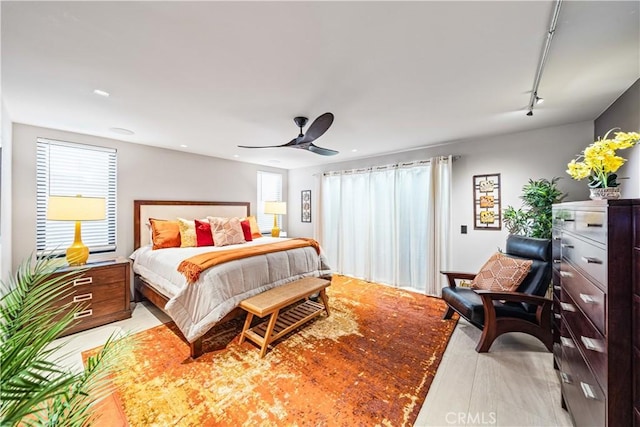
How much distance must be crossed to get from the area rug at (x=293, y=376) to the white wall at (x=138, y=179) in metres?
1.86

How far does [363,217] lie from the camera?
4.80 meters

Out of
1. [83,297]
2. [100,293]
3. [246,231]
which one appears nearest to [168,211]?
[246,231]

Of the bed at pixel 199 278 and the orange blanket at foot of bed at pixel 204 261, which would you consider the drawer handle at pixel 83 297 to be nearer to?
the bed at pixel 199 278

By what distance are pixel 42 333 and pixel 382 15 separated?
185 centimetres

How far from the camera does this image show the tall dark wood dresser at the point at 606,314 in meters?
1.01

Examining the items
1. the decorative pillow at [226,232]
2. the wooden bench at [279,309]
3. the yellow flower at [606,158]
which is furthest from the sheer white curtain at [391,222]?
the yellow flower at [606,158]

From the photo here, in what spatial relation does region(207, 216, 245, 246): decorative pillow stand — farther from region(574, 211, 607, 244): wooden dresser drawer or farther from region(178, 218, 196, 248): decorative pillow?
region(574, 211, 607, 244): wooden dresser drawer

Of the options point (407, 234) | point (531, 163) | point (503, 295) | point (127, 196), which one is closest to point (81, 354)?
point (127, 196)

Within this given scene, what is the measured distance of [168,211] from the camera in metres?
4.00

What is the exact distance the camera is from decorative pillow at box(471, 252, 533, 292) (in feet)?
8.10

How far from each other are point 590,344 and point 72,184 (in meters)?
5.01

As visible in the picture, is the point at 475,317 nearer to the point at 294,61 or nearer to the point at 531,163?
the point at 531,163

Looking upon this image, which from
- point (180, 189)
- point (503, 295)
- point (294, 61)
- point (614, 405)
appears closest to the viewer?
point (614, 405)

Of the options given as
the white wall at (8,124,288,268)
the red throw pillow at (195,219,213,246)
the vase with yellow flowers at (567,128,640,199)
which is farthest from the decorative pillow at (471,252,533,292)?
the white wall at (8,124,288,268)
